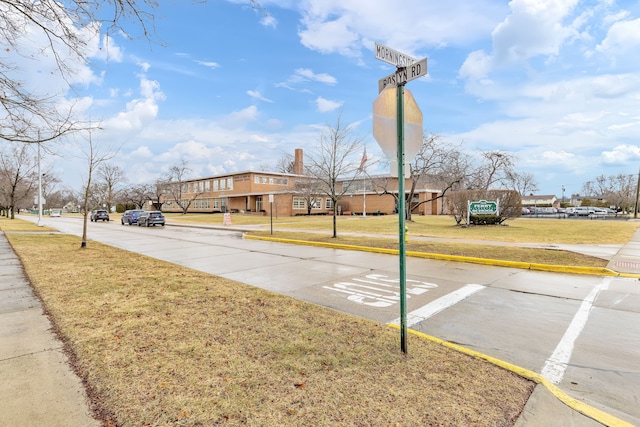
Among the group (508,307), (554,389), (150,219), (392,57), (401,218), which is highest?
(392,57)

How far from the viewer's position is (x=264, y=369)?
319 centimetres

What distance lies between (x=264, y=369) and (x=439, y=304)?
156 inches

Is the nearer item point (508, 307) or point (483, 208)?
point (508, 307)

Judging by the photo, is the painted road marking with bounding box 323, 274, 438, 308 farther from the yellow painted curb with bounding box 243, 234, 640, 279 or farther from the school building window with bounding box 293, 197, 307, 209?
the school building window with bounding box 293, 197, 307, 209

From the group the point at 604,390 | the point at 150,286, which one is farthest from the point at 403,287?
the point at 150,286

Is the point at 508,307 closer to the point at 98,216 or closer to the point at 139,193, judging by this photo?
the point at 98,216

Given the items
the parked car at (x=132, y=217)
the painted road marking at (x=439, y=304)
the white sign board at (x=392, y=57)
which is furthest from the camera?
the parked car at (x=132, y=217)

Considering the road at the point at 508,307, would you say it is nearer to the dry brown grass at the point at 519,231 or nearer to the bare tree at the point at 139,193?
the dry brown grass at the point at 519,231

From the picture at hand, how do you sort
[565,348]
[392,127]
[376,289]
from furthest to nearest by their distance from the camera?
[376,289], [565,348], [392,127]

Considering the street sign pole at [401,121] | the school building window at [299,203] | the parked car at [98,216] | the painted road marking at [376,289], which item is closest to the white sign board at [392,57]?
the street sign pole at [401,121]

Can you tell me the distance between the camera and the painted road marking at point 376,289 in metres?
6.28

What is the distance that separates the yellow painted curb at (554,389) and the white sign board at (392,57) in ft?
11.0

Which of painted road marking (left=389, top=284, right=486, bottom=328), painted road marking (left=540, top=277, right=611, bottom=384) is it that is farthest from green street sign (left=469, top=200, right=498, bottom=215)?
painted road marking (left=540, top=277, right=611, bottom=384)

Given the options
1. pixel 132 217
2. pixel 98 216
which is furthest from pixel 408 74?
Result: pixel 98 216
